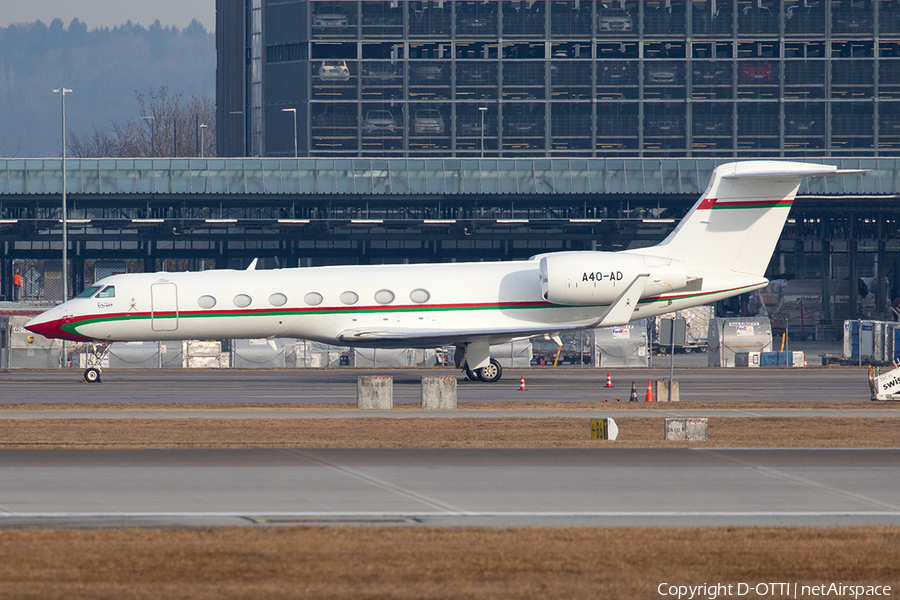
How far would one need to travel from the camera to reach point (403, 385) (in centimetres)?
3509

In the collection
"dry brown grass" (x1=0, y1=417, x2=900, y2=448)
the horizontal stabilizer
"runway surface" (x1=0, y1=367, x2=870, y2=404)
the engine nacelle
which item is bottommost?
"runway surface" (x1=0, y1=367, x2=870, y2=404)

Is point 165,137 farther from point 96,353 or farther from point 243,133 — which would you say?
point 96,353

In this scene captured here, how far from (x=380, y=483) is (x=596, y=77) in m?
90.7

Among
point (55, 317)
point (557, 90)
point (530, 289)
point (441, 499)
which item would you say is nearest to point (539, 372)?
point (530, 289)

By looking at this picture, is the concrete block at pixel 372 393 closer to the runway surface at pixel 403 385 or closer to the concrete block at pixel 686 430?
the runway surface at pixel 403 385

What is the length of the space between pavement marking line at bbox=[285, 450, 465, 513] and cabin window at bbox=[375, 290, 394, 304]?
16360 mm

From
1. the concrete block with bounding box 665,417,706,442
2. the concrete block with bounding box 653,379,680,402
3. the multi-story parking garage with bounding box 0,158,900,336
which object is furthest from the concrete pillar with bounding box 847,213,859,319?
the concrete block with bounding box 665,417,706,442

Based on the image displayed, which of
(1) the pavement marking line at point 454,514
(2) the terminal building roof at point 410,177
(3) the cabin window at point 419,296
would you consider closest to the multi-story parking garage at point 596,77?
(2) the terminal building roof at point 410,177

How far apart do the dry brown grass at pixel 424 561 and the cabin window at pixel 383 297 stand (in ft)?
74.4

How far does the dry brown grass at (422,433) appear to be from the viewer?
1948 cm

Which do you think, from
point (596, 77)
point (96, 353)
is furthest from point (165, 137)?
point (96, 353)

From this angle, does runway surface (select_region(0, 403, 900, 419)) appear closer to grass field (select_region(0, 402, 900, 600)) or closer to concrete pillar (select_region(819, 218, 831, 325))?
grass field (select_region(0, 402, 900, 600))

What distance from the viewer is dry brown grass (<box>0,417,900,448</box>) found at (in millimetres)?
19484

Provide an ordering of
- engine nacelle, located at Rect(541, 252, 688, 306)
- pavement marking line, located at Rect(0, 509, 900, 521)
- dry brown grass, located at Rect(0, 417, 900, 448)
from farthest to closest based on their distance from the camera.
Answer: engine nacelle, located at Rect(541, 252, 688, 306)
dry brown grass, located at Rect(0, 417, 900, 448)
pavement marking line, located at Rect(0, 509, 900, 521)
